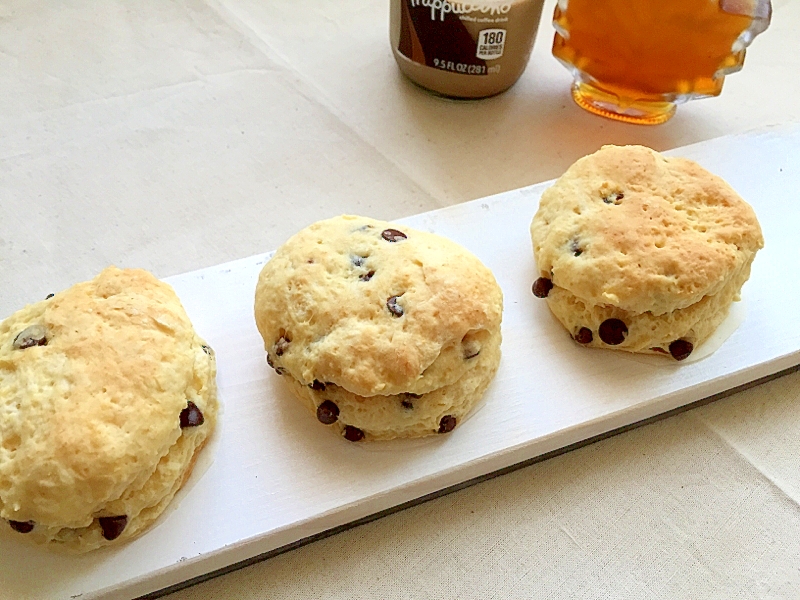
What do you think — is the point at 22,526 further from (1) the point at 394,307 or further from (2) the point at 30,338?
(1) the point at 394,307

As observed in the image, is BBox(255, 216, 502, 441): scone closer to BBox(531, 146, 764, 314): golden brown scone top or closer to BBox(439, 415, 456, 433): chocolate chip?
BBox(439, 415, 456, 433): chocolate chip

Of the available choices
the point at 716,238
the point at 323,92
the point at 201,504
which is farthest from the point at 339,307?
the point at 323,92

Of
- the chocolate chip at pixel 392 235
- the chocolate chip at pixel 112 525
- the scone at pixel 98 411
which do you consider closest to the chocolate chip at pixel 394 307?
the chocolate chip at pixel 392 235

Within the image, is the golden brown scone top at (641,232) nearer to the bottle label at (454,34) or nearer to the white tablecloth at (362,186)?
the white tablecloth at (362,186)

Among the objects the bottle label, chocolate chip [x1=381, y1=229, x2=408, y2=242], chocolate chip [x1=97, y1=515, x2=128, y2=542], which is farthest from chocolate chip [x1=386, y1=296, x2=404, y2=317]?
the bottle label

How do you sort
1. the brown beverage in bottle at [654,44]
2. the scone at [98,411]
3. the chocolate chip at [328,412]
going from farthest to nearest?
the brown beverage in bottle at [654,44] → the chocolate chip at [328,412] → the scone at [98,411]

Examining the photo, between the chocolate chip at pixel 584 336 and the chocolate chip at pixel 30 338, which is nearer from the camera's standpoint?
the chocolate chip at pixel 30 338
